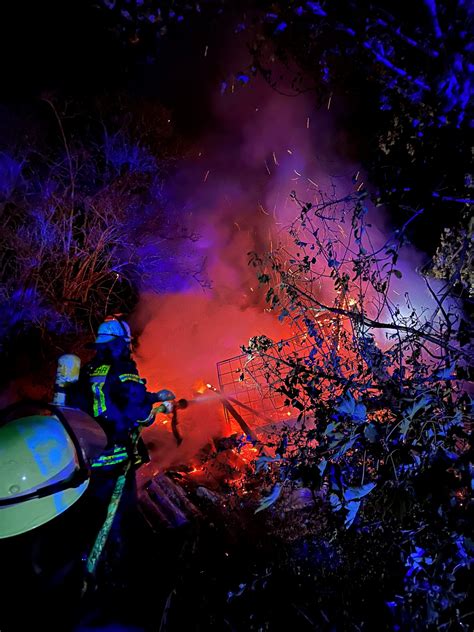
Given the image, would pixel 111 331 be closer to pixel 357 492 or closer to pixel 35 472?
pixel 35 472

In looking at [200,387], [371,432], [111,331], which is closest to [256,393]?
[200,387]

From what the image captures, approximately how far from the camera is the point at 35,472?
2.10 metres

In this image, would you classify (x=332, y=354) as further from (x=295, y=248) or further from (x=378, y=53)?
(x=295, y=248)

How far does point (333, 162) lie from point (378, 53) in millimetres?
9162

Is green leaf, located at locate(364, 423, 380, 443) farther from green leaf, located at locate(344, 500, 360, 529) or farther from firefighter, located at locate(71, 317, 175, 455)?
firefighter, located at locate(71, 317, 175, 455)

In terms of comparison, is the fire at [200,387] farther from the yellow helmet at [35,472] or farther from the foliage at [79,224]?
the yellow helmet at [35,472]

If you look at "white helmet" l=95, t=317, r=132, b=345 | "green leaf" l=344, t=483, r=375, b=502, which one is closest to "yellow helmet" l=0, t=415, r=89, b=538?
"green leaf" l=344, t=483, r=375, b=502

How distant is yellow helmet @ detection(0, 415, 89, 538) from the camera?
6.69ft

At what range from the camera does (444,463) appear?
1933 mm

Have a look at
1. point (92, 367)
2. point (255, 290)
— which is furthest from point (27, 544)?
point (255, 290)

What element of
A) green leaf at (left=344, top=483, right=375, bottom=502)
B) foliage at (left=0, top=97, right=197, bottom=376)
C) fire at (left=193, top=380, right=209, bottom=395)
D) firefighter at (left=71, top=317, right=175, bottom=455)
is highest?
foliage at (left=0, top=97, right=197, bottom=376)

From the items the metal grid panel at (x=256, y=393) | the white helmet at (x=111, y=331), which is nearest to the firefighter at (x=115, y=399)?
the white helmet at (x=111, y=331)

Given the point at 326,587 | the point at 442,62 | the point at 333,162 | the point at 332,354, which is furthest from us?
the point at 333,162

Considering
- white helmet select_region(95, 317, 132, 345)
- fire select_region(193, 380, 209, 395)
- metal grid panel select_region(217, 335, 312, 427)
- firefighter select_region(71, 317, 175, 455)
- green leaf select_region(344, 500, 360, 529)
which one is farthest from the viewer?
fire select_region(193, 380, 209, 395)
